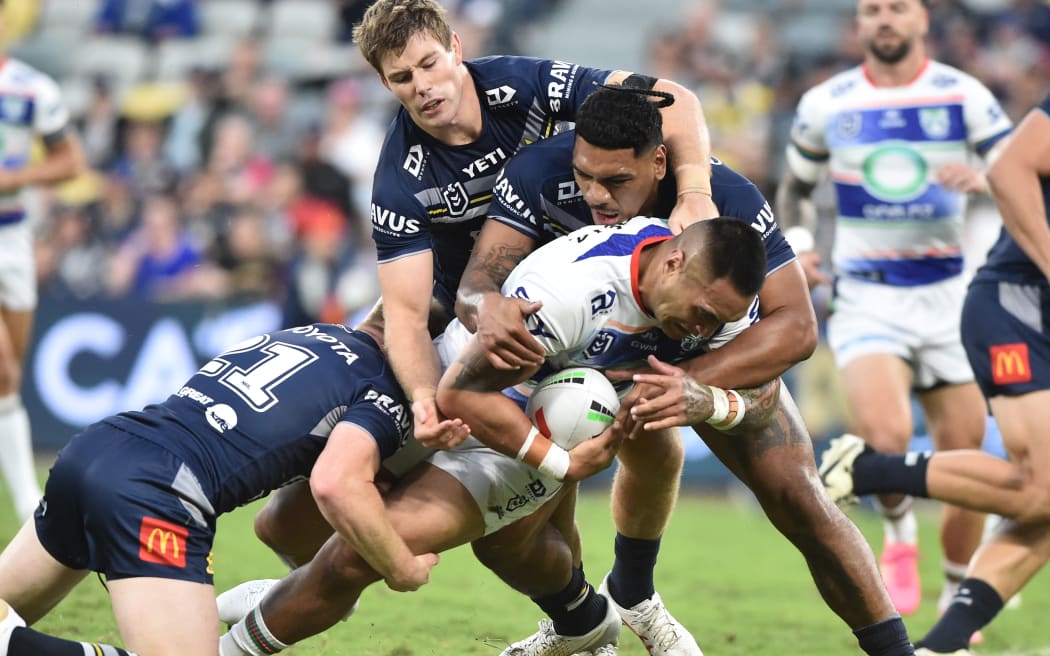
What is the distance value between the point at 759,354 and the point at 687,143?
2.72 feet

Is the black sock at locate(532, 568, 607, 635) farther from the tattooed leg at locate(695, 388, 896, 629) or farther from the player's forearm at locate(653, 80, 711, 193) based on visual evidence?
the player's forearm at locate(653, 80, 711, 193)

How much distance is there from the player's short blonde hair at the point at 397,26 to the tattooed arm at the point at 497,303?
2.46 feet

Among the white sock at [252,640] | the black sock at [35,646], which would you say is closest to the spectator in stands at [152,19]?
the white sock at [252,640]

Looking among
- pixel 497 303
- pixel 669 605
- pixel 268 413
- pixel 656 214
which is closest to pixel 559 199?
pixel 656 214

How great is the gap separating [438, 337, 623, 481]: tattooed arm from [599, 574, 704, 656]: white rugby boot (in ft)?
4.14

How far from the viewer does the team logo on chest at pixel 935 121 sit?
7.91 m

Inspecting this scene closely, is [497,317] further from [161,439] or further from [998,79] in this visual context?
[998,79]

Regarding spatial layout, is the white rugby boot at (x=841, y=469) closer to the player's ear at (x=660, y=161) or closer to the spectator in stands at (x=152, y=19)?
the player's ear at (x=660, y=161)

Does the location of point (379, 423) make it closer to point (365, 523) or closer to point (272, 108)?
point (365, 523)

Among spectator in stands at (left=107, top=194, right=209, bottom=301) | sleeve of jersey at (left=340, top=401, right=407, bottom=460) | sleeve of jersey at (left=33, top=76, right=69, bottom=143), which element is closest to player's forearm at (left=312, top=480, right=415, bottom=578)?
sleeve of jersey at (left=340, top=401, right=407, bottom=460)

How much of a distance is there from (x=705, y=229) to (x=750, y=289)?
25 centimetres

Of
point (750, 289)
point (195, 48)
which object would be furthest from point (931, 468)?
point (195, 48)

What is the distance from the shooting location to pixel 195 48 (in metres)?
16.3

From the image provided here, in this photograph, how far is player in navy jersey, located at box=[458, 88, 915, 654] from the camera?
491 centimetres
